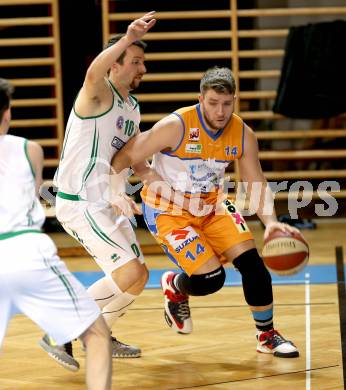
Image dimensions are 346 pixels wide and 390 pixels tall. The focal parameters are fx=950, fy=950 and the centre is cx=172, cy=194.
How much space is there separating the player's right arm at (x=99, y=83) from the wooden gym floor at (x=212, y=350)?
4.35 feet

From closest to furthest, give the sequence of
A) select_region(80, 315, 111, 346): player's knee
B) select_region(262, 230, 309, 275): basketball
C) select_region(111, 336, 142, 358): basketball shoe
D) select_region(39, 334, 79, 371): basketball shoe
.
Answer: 1. select_region(80, 315, 111, 346): player's knee
2. select_region(262, 230, 309, 275): basketball
3. select_region(39, 334, 79, 371): basketball shoe
4. select_region(111, 336, 142, 358): basketball shoe

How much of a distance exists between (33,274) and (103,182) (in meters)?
1.63

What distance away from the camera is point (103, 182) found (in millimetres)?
4828

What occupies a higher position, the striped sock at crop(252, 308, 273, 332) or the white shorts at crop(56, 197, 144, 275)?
the white shorts at crop(56, 197, 144, 275)

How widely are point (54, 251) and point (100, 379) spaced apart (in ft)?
1.55

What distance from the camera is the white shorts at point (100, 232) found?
15.5 feet

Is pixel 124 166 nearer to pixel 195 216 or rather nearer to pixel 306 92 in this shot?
pixel 195 216

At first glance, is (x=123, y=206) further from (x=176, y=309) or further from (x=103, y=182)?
(x=176, y=309)

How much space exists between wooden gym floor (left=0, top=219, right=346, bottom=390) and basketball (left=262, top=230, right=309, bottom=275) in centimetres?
50

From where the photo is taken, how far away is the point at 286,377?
4.45 m

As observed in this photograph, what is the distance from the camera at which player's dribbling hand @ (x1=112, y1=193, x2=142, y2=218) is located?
189 inches

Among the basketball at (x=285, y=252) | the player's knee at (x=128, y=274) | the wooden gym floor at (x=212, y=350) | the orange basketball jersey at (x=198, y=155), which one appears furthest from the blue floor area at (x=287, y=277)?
the basketball at (x=285, y=252)

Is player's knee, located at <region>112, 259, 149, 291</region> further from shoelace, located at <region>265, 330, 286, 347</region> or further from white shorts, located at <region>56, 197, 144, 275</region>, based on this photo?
shoelace, located at <region>265, 330, 286, 347</region>

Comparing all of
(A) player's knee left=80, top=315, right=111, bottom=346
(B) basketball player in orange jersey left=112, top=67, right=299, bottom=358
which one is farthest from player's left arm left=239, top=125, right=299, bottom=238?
(A) player's knee left=80, top=315, right=111, bottom=346
